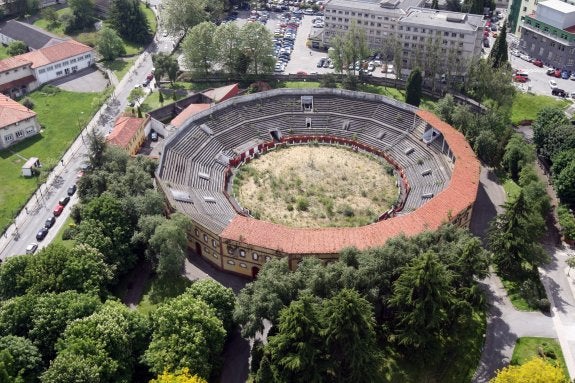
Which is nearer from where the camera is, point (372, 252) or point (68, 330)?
point (68, 330)

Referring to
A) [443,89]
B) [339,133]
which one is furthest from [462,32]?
[339,133]

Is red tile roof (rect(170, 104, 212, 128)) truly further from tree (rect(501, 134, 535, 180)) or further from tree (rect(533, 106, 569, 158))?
tree (rect(533, 106, 569, 158))

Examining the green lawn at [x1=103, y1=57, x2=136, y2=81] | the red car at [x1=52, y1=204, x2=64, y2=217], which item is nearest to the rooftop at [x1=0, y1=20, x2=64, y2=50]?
the green lawn at [x1=103, y1=57, x2=136, y2=81]

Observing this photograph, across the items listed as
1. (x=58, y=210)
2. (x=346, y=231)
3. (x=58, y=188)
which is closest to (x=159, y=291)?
(x=346, y=231)

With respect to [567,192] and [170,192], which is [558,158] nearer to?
[567,192]

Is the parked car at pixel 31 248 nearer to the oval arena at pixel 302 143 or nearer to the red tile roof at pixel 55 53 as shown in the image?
the oval arena at pixel 302 143
